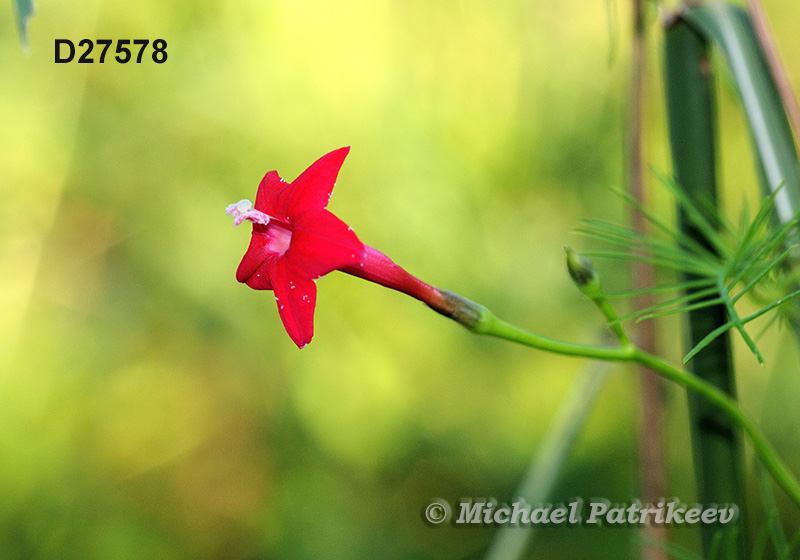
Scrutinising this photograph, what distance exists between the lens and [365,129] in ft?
3.11

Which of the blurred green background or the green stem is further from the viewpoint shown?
the blurred green background

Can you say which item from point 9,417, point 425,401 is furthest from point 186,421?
point 425,401

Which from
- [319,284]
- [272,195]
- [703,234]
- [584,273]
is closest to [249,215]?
[272,195]

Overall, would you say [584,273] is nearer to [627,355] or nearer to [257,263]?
[627,355]

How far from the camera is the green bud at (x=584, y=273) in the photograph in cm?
28

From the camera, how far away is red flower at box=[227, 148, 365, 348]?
0.24 meters

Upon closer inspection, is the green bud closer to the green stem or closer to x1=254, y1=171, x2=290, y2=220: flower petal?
the green stem

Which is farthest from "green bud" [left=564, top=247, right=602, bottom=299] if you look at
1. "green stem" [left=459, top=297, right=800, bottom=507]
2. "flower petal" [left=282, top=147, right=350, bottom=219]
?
"flower petal" [left=282, top=147, right=350, bottom=219]

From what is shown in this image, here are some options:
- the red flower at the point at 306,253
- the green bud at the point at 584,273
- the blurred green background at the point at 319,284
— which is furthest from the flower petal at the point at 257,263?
the blurred green background at the point at 319,284

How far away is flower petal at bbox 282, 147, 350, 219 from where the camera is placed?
25 centimetres

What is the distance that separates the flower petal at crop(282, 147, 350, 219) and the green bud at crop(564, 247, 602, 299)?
0.11m

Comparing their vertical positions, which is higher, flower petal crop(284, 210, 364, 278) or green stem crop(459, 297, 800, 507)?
flower petal crop(284, 210, 364, 278)

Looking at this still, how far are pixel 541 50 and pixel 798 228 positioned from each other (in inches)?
27.0

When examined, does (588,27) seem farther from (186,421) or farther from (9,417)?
(9,417)
